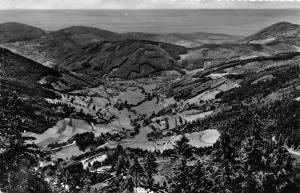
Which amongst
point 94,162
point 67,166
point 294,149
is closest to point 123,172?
point 67,166

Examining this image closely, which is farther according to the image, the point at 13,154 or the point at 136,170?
the point at 136,170

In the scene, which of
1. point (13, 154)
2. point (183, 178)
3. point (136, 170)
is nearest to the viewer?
point (13, 154)

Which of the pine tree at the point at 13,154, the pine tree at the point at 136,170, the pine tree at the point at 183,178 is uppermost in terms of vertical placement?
the pine tree at the point at 13,154

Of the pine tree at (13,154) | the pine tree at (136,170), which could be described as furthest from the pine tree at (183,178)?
the pine tree at (136,170)

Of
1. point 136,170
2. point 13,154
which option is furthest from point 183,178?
point 136,170

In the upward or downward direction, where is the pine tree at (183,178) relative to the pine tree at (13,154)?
downward

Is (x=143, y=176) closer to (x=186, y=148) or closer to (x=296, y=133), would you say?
(x=186, y=148)

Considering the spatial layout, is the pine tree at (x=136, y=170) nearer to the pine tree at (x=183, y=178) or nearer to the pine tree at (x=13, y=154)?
the pine tree at (x=183, y=178)

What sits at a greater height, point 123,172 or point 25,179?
point 25,179

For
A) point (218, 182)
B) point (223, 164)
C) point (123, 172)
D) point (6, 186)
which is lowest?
point (123, 172)

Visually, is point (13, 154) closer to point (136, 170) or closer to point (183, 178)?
point (183, 178)

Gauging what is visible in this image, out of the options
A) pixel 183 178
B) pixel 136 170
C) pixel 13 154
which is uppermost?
pixel 13 154
